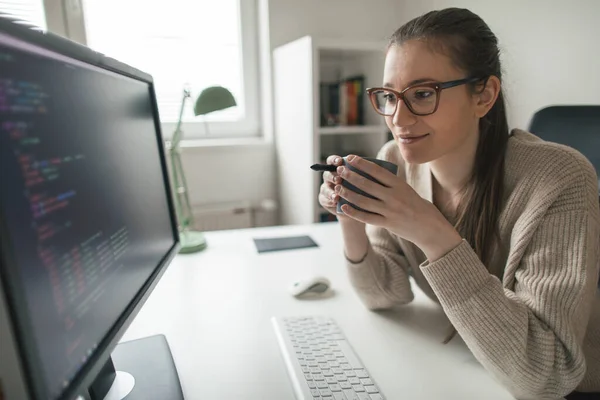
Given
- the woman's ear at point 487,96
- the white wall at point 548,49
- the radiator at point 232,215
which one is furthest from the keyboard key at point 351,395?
the radiator at point 232,215

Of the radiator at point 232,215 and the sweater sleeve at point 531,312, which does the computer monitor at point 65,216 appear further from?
the radiator at point 232,215

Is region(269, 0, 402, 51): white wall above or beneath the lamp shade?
above

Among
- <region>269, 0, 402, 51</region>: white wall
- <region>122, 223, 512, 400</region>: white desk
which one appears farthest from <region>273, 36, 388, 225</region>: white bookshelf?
<region>122, 223, 512, 400</region>: white desk

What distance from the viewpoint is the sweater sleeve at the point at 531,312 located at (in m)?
0.60

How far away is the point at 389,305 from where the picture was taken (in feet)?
2.84

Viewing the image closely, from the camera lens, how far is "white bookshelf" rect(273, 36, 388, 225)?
1.92 m

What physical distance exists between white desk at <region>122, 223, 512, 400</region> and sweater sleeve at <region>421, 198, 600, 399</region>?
58mm

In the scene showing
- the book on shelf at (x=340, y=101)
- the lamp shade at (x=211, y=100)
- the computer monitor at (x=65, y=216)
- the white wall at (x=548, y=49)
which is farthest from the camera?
the book on shelf at (x=340, y=101)

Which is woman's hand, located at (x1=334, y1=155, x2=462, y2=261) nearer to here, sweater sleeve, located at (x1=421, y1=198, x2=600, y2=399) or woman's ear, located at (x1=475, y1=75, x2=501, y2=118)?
sweater sleeve, located at (x1=421, y1=198, x2=600, y2=399)

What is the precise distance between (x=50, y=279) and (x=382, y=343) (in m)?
0.56

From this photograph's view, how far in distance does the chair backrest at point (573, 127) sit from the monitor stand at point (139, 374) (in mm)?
958

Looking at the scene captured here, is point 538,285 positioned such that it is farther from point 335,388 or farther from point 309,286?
point 309,286

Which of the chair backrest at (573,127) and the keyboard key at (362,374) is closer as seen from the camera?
the keyboard key at (362,374)

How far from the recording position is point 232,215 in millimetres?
2383
